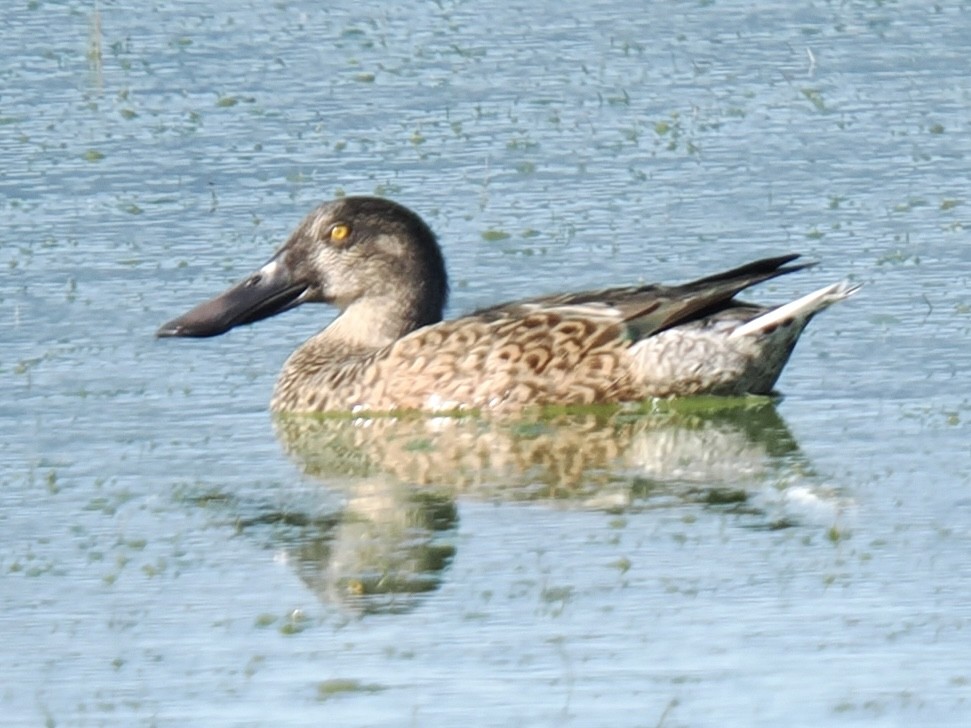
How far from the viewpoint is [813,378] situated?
1138 cm

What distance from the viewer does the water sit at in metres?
7.69

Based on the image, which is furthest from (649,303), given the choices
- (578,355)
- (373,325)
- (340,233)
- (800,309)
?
(340,233)

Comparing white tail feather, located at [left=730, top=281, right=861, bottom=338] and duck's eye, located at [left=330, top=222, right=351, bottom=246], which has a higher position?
white tail feather, located at [left=730, top=281, right=861, bottom=338]

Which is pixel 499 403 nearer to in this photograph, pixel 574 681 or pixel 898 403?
pixel 898 403

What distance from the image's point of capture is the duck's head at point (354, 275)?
1200 cm

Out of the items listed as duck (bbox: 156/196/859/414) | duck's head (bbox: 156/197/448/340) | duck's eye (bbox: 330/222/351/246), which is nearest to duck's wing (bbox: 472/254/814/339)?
duck (bbox: 156/196/859/414)

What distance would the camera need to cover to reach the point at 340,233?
12.1 m

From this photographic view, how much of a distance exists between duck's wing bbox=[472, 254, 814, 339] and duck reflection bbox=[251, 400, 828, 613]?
1.25 feet

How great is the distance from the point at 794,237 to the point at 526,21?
17.3ft

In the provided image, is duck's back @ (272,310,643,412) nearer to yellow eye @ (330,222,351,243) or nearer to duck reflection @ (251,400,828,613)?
duck reflection @ (251,400,828,613)

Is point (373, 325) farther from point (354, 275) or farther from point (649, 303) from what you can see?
point (649, 303)

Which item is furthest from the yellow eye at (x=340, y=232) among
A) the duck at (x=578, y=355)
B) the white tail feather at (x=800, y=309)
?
the white tail feather at (x=800, y=309)

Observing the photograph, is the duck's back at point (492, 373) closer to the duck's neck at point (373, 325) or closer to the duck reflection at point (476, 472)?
the duck reflection at point (476, 472)


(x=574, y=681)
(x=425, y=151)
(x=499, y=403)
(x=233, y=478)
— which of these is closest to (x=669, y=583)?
(x=574, y=681)
